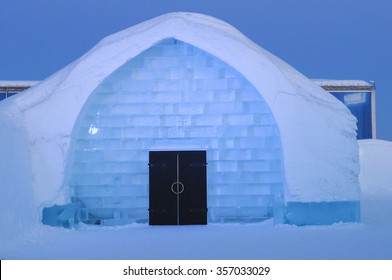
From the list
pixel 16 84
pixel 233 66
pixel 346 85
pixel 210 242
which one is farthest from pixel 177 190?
pixel 346 85

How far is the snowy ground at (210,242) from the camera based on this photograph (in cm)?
818

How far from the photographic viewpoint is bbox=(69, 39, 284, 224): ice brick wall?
12.2m

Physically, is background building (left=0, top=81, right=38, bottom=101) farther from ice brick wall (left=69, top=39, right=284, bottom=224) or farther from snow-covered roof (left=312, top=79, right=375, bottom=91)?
snow-covered roof (left=312, top=79, right=375, bottom=91)

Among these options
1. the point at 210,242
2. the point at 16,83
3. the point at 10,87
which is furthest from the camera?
the point at 16,83

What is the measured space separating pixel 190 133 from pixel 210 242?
3.45 metres

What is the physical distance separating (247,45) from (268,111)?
5.05ft

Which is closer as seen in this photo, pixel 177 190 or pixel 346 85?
pixel 177 190

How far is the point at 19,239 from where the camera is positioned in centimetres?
971

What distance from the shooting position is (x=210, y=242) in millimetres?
9492

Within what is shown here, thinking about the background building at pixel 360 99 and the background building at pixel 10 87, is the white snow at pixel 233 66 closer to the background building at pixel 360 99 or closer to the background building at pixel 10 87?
the background building at pixel 360 99

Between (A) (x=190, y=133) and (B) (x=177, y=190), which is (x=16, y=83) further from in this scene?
(B) (x=177, y=190)

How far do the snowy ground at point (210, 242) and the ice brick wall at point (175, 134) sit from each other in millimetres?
616

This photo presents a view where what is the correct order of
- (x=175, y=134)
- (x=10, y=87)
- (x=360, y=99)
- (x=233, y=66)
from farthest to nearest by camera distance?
(x=360, y=99), (x=10, y=87), (x=175, y=134), (x=233, y=66)

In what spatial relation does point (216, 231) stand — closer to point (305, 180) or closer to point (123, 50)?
point (305, 180)
